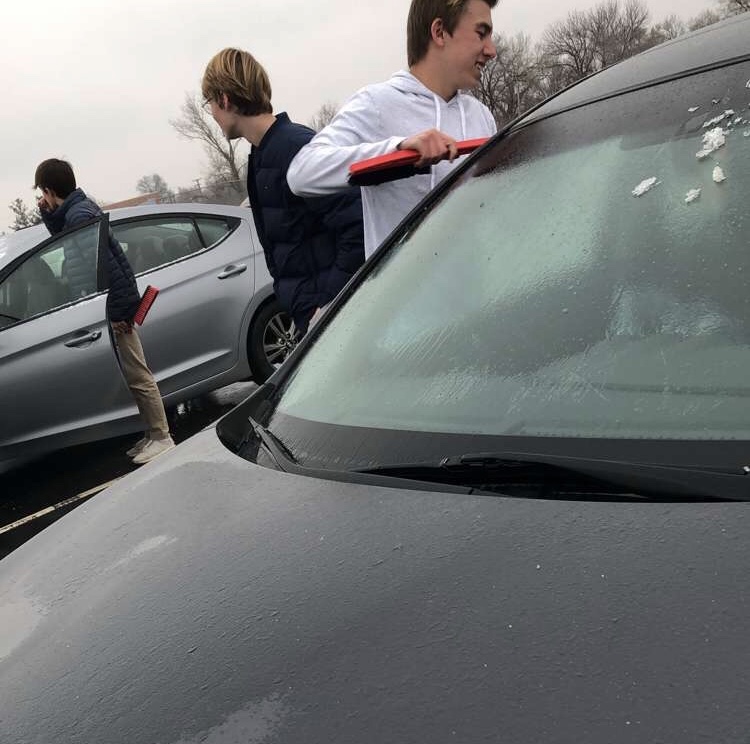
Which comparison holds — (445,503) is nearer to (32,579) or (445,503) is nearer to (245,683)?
(245,683)

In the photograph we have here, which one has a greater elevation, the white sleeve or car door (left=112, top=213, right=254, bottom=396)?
the white sleeve

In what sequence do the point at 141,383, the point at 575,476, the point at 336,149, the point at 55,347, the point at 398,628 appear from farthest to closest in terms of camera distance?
the point at 141,383, the point at 55,347, the point at 336,149, the point at 575,476, the point at 398,628

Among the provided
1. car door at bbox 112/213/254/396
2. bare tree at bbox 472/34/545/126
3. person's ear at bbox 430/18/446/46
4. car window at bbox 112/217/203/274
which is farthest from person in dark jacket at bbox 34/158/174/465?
bare tree at bbox 472/34/545/126

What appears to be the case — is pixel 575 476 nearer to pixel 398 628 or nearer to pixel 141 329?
pixel 398 628

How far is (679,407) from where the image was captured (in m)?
1.08

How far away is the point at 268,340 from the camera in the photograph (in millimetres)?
5395

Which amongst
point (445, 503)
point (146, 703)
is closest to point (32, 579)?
point (146, 703)

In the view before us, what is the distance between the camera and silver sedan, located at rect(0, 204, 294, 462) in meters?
4.23

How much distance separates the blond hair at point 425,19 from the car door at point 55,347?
2287 mm

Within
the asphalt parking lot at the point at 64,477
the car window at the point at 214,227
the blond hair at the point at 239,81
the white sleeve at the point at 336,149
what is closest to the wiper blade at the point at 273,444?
the white sleeve at the point at 336,149

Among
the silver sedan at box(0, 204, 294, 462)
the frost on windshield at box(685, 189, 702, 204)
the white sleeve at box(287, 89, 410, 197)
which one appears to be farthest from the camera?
the silver sedan at box(0, 204, 294, 462)

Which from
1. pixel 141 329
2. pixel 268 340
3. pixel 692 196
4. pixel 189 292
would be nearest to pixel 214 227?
pixel 189 292

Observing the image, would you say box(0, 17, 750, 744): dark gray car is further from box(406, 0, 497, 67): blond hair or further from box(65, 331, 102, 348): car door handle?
box(65, 331, 102, 348): car door handle

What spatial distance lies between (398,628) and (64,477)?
435 centimetres
